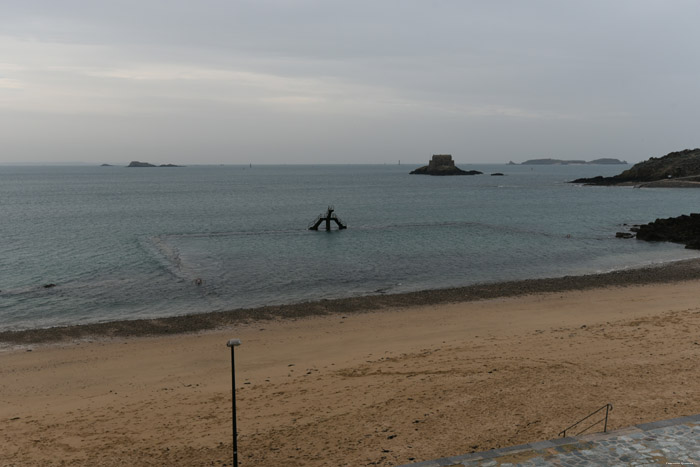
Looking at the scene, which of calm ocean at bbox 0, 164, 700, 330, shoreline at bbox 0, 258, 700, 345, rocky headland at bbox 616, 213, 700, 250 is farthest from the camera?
rocky headland at bbox 616, 213, 700, 250

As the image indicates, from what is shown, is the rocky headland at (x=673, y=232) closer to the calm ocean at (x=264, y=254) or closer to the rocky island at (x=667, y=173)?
the calm ocean at (x=264, y=254)

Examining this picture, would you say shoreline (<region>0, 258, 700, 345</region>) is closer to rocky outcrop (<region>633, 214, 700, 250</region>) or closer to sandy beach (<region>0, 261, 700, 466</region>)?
sandy beach (<region>0, 261, 700, 466</region>)

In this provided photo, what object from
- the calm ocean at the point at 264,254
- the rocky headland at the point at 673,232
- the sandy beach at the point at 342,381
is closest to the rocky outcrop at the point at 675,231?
the rocky headland at the point at 673,232

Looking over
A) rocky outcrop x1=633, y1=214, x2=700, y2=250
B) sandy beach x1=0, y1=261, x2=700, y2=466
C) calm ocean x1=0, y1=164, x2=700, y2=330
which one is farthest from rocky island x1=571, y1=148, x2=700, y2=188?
sandy beach x1=0, y1=261, x2=700, y2=466

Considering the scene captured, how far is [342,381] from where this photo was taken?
14.8 meters

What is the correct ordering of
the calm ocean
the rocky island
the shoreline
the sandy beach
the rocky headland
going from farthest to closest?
the rocky island < the rocky headland < the calm ocean < the shoreline < the sandy beach

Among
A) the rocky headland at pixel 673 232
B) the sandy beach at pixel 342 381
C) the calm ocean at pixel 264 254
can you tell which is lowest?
the sandy beach at pixel 342 381

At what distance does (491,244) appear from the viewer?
4397 cm

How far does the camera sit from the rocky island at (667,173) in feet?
372

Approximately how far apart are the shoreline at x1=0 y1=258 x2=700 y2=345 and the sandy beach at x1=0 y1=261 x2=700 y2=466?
0.50ft

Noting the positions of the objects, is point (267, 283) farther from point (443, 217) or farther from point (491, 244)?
point (443, 217)

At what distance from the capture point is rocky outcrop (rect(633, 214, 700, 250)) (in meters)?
43.9

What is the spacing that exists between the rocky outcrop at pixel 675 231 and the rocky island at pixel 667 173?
7472 cm

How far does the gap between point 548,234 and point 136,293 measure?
3927cm
